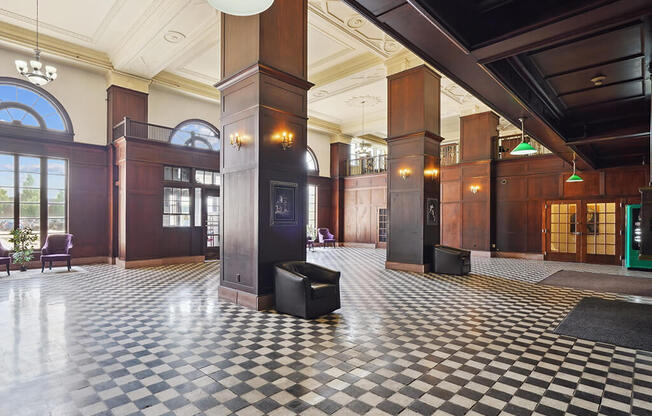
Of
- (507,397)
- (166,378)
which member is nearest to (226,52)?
(166,378)

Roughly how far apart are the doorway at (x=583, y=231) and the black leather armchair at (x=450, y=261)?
516 cm

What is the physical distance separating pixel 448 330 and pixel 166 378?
3.11 meters

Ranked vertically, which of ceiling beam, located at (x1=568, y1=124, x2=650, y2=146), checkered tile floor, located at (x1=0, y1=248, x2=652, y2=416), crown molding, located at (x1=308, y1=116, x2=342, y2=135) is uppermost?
crown molding, located at (x1=308, y1=116, x2=342, y2=135)

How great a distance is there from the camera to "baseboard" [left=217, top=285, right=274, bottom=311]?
16.5 feet

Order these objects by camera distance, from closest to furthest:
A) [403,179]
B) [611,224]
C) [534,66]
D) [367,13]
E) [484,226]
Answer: [367,13] → [534,66] → [403,179] → [611,224] → [484,226]

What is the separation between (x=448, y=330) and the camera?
4.21 meters

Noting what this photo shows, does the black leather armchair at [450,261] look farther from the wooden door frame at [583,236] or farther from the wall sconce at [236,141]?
the wall sconce at [236,141]

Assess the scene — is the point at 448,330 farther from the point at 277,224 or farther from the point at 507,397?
the point at 277,224

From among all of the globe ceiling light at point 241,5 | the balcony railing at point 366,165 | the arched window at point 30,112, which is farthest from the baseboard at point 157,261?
the balcony railing at point 366,165

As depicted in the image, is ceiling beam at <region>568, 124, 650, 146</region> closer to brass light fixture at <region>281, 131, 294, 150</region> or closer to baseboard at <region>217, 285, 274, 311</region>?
brass light fixture at <region>281, 131, 294, 150</region>

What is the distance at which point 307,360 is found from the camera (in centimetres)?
326

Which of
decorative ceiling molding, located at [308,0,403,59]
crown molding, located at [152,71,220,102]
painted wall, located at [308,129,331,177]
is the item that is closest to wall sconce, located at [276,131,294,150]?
decorative ceiling molding, located at [308,0,403,59]

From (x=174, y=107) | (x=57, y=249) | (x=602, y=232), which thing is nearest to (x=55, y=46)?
(x=174, y=107)

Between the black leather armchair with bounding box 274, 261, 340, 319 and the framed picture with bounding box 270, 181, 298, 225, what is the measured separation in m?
0.70
